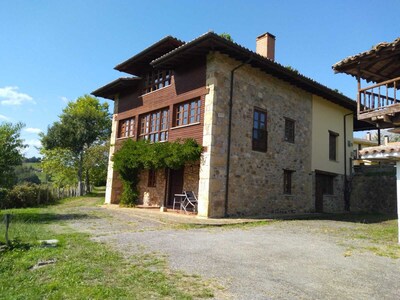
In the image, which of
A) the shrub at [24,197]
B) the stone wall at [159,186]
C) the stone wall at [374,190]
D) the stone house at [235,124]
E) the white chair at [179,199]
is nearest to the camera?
the stone house at [235,124]

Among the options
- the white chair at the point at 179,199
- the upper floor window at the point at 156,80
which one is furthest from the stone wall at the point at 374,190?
the upper floor window at the point at 156,80

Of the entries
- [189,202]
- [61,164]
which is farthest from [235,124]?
[61,164]

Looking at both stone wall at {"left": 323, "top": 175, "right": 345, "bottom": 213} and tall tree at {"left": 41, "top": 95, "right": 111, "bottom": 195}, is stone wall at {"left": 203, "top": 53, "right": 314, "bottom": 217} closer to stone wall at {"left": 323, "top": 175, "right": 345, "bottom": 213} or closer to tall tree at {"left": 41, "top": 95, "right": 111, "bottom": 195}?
stone wall at {"left": 323, "top": 175, "right": 345, "bottom": 213}

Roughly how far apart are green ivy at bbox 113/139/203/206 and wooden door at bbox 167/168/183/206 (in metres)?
0.72

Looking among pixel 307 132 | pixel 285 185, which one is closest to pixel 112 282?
pixel 285 185

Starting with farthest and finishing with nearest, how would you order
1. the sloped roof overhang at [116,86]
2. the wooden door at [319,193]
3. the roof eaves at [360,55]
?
the wooden door at [319,193], the sloped roof overhang at [116,86], the roof eaves at [360,55]

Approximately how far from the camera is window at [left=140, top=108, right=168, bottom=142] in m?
13.8

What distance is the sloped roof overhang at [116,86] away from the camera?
Result: 15.6 meters

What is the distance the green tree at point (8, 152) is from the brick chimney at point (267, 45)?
35.5 feet

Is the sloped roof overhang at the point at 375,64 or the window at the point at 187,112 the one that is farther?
the window at the point at 187,112

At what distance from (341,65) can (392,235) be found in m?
5.03

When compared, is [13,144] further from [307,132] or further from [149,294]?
[307,132]

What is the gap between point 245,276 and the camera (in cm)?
428

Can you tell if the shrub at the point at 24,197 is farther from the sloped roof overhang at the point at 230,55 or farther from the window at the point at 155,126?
the sloped roof overhang at the point at 230,55
